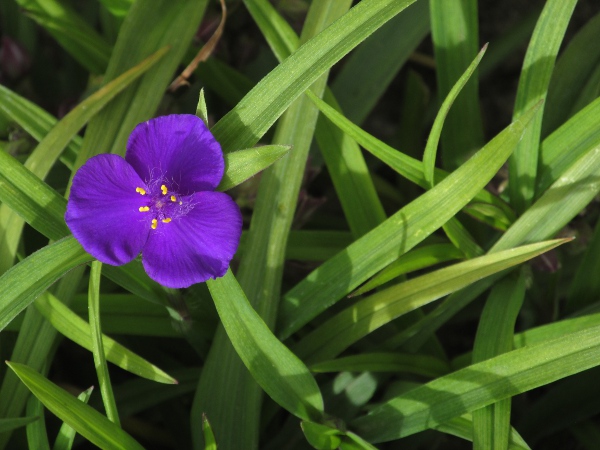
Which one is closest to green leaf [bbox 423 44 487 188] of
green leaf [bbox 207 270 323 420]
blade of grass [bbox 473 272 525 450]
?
blade of grass [bbox 473 272 525 450]

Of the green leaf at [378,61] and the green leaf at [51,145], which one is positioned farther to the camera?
the green leaf at [378,61]

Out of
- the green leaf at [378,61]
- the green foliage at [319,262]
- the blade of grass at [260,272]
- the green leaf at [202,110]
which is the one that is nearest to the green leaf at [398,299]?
the green foliage at [319,262]

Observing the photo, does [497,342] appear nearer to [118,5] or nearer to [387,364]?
[387,364]

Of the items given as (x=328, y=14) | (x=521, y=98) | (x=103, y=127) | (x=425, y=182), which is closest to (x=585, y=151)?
(x=521, y=98)

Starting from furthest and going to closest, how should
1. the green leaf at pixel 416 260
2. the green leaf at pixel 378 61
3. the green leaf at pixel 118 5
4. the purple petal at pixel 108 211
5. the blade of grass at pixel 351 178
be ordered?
the green leaf at pixel 378 61 → the green leaf at pixel 118 5 → the blade of grass at pixel 351 178 → the green leaf at pixel 416 260 → the purple petal at pixel 108 211

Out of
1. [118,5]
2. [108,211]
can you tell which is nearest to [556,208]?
[108,211]

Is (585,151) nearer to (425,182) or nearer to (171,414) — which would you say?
(425,182)

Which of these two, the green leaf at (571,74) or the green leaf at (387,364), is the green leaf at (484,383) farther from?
the green leaf at (571,74)

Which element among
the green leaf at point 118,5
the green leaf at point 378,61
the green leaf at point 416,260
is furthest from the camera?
the green leaf at point 378,61
